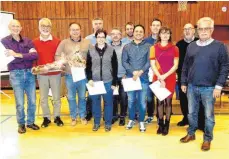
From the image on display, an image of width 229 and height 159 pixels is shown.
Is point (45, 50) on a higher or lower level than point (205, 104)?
higher

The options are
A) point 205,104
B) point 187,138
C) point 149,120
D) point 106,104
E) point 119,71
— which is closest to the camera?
point 205,104

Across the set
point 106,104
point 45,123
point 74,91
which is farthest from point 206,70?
point 45,123

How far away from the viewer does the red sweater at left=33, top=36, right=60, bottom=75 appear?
3.81 metres

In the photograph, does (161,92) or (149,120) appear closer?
(161,92)

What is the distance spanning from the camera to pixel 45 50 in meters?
3.83

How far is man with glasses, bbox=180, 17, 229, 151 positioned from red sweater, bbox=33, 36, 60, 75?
1874mm

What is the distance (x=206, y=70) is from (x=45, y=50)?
7.23ft

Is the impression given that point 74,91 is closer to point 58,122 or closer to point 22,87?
point 58,122

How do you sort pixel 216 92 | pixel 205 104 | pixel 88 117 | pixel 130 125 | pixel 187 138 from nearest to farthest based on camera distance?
pixel 216 92, pixel 205 104, pixel 187 138, pixel 130 125, pixel 88 117

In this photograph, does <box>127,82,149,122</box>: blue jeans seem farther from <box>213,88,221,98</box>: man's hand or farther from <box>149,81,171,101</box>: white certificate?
<box>213,88,221,98</box>: man's hand

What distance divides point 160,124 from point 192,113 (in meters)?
0.60

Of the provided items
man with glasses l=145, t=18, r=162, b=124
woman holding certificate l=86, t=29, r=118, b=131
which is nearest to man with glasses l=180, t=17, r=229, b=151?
man with glasses l=145, t=18, r=162, b=124

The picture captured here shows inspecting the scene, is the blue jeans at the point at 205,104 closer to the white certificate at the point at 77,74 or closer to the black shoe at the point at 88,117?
the white certificate at the point at 77,74

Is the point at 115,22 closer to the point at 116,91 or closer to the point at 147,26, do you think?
the point at 147,26
